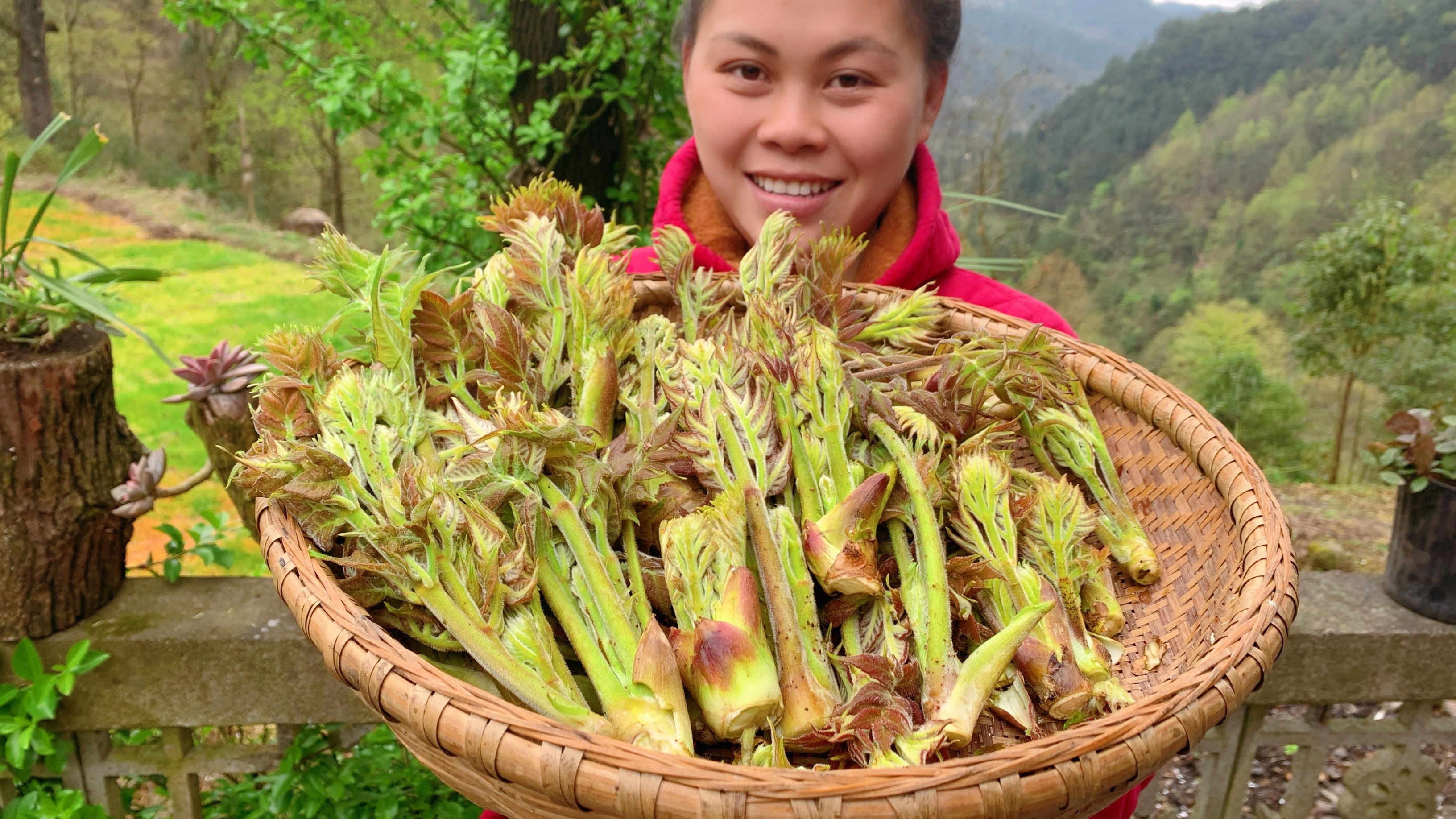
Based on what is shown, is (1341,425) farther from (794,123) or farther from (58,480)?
(58,480)

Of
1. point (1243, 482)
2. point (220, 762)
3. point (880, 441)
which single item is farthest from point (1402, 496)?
point (220, 762)

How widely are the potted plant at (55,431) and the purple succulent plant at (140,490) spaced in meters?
0.04

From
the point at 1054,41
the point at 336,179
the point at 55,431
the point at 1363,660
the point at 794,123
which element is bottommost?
the point at 1363,660

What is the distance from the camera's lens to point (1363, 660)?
235cm

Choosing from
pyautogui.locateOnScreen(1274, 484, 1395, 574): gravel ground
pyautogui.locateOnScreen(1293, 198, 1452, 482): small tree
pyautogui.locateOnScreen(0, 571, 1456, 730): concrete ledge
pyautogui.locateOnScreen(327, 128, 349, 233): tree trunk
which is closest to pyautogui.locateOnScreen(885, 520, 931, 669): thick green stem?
pyautogui.locateOnScreen(0, 571, 1456, 730): concrete ledge

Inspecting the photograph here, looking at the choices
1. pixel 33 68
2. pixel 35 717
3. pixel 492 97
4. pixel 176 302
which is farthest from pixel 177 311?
pixel 35 717

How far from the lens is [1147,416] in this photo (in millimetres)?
1684

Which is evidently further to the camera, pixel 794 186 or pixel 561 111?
pixel 561 111

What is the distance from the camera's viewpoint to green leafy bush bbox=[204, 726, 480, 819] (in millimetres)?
2254

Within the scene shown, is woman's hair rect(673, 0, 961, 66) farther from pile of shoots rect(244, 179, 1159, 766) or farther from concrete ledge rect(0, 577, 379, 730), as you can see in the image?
concrete ledge rect(0, 577, 379, 730)

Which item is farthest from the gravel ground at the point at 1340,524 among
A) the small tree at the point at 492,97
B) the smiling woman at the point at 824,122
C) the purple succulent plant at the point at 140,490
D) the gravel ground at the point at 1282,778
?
the purple succulent plant at the point at 140,490

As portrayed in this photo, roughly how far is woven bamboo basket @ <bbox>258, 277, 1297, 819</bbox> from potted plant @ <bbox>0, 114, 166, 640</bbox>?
0.96m

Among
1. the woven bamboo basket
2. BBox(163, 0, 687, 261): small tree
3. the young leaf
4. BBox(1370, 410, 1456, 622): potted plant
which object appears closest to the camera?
Result: the woven bamboo basket

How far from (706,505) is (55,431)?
4.80ft
